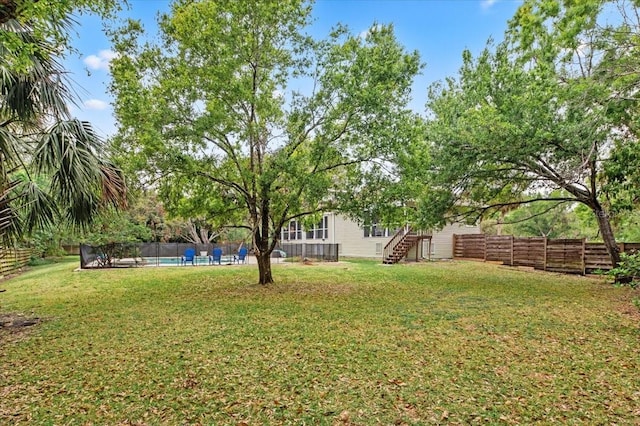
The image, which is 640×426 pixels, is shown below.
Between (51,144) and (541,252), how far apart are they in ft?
57.7

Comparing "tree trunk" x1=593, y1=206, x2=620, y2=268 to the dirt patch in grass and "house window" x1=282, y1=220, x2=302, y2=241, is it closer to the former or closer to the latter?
the dirt patch in grass

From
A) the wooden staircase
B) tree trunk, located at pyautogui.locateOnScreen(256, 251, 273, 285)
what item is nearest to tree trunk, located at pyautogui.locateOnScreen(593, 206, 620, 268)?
the wooden staircase

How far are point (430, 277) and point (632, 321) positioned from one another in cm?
685

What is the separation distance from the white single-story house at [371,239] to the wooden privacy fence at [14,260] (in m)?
13.9

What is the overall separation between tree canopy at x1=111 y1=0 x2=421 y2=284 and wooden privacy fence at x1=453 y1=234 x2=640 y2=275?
9.61 metres

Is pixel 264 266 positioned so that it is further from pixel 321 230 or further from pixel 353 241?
pixel 321 230

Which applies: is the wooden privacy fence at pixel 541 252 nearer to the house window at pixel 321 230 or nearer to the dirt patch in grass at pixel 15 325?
the house window at pixel 321 230

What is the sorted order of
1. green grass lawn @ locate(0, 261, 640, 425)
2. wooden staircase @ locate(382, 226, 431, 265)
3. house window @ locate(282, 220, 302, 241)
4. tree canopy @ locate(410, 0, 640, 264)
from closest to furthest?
green grass lawn @ locate(0, 261, 640, 425) < tree canopy @ locate(410, 0, 640, 264) < wooden staircase @ locate(382, 226, 431, 265) < house window @ locate(282, 220, 302, 241)

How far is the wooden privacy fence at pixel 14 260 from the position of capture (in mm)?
14637

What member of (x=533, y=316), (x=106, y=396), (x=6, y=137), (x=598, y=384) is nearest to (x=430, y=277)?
(x=533, y=316)

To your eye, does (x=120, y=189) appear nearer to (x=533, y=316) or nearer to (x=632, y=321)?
(x=533, y=316)

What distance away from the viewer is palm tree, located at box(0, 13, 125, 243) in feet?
17.0

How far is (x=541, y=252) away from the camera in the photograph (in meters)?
15.8

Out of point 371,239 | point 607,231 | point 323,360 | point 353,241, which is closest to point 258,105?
point 323,360
